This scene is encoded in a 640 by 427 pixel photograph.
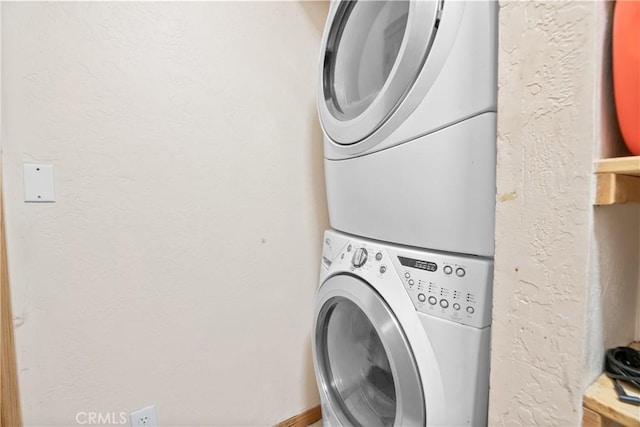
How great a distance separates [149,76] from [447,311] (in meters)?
1.10

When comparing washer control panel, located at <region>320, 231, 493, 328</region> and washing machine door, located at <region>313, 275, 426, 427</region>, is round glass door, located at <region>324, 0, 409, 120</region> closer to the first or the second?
washer control panel, located at <region>320, 231, 493, 328</region>

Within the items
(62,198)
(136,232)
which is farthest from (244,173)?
(62,198)

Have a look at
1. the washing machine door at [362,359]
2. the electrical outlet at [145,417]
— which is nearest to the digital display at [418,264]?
the washing machine door at [362,359]

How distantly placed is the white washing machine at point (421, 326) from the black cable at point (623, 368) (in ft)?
0.59

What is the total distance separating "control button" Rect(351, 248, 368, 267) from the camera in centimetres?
82

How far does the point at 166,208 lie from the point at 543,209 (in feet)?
3.35

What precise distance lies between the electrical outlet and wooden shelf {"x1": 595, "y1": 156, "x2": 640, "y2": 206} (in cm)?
130

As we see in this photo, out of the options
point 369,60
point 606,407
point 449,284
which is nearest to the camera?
point 606,407

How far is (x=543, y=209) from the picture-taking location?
458mm

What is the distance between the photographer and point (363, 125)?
783 mm

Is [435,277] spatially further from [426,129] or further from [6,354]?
[6,354]

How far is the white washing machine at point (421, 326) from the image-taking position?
0.61 m

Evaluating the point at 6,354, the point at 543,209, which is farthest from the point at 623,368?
the point at 6,354

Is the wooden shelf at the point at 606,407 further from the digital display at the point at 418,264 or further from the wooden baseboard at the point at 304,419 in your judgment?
the wooden baseboard at the point at 304,419
